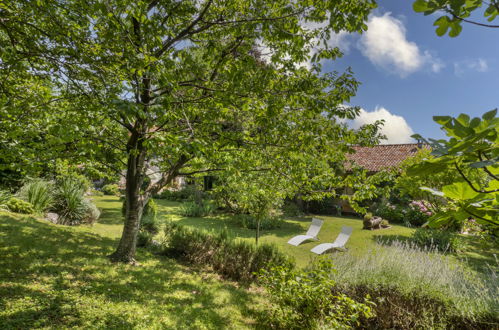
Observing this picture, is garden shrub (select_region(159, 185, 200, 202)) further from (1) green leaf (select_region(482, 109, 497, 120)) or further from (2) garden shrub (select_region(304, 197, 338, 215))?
(1) green leaf (select_region(482, 109, 497, 120))

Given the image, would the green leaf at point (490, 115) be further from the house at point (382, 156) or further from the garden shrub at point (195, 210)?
the house at point (382, 156)

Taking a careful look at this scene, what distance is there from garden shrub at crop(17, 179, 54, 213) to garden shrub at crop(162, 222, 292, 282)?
5.48m

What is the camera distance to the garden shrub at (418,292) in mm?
4176

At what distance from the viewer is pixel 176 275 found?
6.77m

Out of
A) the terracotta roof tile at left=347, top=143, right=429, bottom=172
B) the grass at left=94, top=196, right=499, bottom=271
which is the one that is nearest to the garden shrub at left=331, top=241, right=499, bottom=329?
the grass at left=94, top=196, right=499, bottom=271

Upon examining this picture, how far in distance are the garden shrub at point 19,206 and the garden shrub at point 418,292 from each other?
11.4 meters

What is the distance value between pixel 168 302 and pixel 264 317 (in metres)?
2.01

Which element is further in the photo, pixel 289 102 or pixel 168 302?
pixel 168 302

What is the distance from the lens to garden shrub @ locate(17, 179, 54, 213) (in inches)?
389

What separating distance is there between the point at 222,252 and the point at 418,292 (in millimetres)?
5211

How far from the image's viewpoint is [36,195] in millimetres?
9969

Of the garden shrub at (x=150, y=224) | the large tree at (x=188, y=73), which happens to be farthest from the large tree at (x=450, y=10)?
the garden shrub at (x=150, y=224)

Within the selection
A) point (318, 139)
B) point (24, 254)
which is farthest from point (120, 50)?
point (24, 254)

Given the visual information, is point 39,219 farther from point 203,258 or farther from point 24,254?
point 203,258
